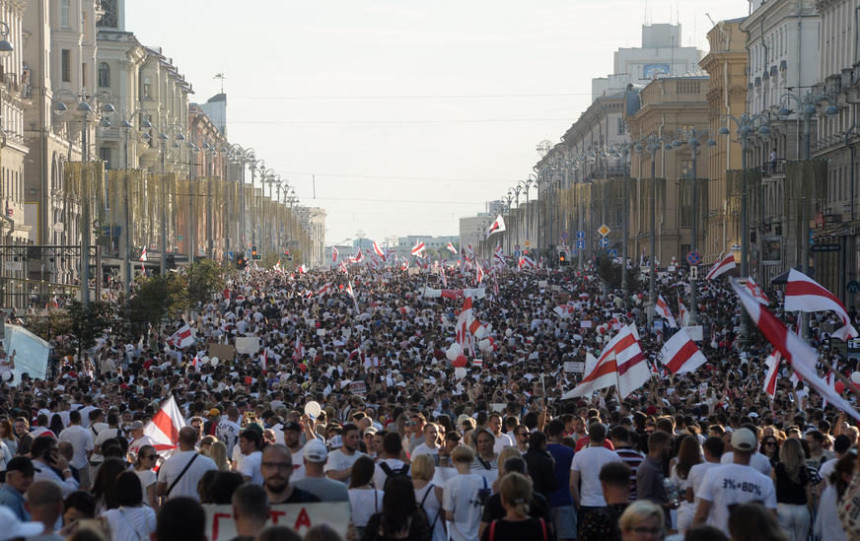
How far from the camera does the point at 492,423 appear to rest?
13930mm

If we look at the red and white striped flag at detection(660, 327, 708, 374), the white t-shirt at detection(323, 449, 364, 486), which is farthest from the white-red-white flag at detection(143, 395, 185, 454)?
the red and white striped flag at detection(660, 327, 708, 374)

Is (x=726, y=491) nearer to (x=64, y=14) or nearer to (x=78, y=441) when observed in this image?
(x=78, y=441)

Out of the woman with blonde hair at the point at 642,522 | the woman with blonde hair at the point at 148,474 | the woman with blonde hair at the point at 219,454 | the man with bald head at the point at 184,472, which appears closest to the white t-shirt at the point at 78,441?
the woman with blonde hair at the point at 219,454

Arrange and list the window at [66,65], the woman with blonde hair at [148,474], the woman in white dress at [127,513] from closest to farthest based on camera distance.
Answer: the woman in white dress at [127,513] → the woman with blonde hair at [148,474] → the window at [66,65]

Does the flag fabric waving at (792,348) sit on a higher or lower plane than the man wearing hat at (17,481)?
higher

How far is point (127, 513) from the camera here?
355 inches

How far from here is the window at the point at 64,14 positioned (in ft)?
241

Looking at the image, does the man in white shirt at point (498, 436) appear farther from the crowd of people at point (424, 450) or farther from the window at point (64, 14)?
the window at point (64, 14)

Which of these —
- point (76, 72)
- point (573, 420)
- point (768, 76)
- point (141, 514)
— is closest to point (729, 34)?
point (768, 76)

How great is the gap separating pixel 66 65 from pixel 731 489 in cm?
6828

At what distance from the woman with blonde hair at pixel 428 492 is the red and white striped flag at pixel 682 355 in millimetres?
14113

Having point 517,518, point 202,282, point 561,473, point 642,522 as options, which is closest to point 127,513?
point 517,518

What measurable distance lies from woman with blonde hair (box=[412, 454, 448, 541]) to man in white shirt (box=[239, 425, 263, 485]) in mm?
1541

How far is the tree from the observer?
51.4m
